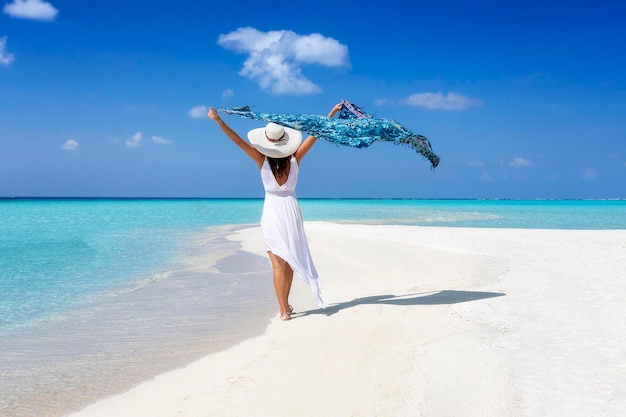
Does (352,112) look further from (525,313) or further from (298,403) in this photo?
(298,403)

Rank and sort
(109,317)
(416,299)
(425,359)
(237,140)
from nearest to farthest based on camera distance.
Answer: (425,359), (237,140), (109,317), (416,299)

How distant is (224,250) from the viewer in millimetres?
15766

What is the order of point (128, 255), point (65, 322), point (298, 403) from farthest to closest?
point (128, 255), point (65, 322), point (298, 403)

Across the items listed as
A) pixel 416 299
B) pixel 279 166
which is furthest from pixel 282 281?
pixel 416 299

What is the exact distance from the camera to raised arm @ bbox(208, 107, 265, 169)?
6.19 m

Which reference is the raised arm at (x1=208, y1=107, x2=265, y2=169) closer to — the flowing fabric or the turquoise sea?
the flowing fabric

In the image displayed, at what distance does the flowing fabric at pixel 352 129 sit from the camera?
21.3 ft

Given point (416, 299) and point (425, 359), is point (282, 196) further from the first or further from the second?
point (425, 359)

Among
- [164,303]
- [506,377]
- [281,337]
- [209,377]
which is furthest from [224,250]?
[506,377]

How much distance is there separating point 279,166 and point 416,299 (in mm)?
2708

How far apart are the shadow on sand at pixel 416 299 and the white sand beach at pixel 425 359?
0.03 m

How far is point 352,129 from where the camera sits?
21.5 ft

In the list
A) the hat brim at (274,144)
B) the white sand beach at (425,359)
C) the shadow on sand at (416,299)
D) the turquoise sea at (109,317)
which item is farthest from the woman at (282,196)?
the turquoise sea at (109,317)

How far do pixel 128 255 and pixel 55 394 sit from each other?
10.4m
